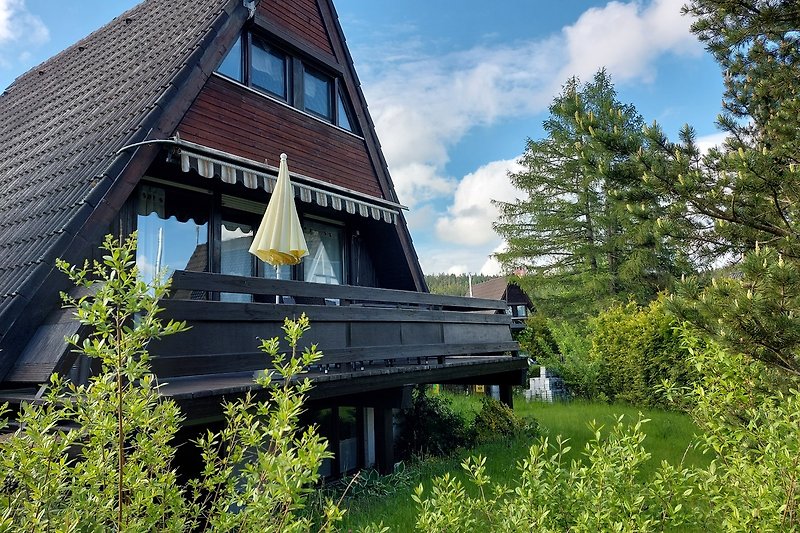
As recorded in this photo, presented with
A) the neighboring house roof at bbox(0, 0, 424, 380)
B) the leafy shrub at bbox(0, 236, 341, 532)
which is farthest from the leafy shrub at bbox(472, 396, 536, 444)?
the leafy shrub at bbox(0, 236, 341, 532)

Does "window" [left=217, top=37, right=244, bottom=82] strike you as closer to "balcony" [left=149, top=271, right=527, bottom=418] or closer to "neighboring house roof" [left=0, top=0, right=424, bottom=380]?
"neighboring house roof" [left=0, top=0, right=424, bottom=380]

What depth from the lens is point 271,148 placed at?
8398 millimetres

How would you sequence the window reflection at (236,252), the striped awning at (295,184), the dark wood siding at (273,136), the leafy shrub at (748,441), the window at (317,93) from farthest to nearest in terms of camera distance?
1. the window at (317,93)
2. the window reflection at (236,252)
3. the dark wood siding at (273,136)
4. the striped awning at (295,184)
5. the leafy shrub at (748,441)

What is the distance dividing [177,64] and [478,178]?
85.7 feet

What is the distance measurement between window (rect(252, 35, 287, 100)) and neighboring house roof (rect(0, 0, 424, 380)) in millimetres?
655

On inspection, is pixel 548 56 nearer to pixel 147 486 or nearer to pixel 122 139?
pixel 122 139

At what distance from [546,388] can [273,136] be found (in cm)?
1259

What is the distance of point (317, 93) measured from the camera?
10062 millimetres

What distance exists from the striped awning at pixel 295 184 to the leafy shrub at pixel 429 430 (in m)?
3.68

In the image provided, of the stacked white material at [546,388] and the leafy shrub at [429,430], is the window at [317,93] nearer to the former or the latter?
the leafy shrub at [429,430]

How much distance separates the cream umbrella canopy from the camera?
6.46 m

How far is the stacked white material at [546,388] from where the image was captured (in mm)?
17125

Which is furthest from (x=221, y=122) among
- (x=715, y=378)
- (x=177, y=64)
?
(x=715, y=378)

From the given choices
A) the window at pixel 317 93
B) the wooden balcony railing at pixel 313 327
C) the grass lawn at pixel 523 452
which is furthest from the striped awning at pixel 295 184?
the grass lawn at pixel 523 452
